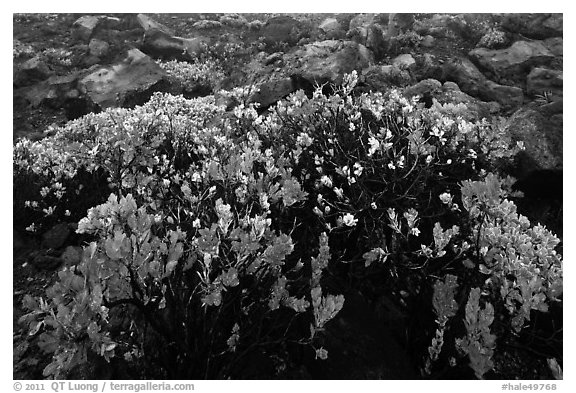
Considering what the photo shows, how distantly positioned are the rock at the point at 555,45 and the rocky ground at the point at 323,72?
53 mm

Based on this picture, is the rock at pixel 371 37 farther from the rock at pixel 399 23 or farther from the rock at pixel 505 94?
the rock at pixel 505 94

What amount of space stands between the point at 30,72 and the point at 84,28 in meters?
3.13

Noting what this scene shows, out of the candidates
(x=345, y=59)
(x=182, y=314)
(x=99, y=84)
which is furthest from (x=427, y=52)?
(x=182, y=314)

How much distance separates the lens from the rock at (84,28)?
12.4 m

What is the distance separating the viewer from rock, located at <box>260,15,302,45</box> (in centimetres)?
1184

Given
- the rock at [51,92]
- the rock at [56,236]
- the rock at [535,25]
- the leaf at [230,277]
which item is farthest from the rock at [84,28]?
the leaf at [230,277]

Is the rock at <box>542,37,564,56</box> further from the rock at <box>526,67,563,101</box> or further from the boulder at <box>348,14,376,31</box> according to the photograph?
the boulder at <box>348,14,376,31</box>

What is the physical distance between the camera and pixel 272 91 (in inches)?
265

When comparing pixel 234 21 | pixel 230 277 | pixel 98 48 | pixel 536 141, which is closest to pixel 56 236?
pixel 230 277

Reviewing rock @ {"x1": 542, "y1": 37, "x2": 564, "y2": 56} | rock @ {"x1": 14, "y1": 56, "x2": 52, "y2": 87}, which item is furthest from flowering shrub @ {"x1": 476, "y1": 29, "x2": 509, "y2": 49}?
rock @ {"x1": 14, "y1": 56, "x2": 52, "y2": 87}

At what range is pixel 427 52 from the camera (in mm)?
10195

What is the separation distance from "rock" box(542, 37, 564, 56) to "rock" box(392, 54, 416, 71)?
129 inches

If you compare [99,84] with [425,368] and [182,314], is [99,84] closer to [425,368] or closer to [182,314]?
[182,314]
